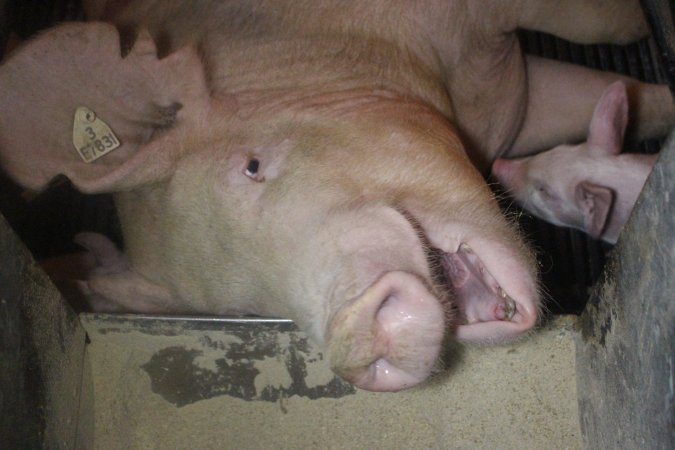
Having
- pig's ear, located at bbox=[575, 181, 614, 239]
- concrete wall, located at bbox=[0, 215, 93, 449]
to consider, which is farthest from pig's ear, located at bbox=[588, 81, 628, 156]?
concrete wall, located at bbox=[0, 215, 93, 449]

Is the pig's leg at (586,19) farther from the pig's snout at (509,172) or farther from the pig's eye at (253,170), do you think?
the pig's eye at (253,170)

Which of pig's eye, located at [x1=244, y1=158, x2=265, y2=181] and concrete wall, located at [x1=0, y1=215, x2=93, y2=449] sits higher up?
Result: pig's eye, located at [x1=244, y1=158, x2=265, y2=181]

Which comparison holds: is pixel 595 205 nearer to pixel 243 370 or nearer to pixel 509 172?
pixel 509 172

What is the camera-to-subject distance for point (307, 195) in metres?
1.98

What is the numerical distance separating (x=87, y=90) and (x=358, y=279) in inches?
43.2

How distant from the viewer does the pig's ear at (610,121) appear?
3.10 m

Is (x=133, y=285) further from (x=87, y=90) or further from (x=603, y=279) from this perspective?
(x=603, y=279)

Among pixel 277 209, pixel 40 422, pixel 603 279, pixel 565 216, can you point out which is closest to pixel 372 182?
pixel 277 209

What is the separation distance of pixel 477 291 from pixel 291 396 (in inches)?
37.7

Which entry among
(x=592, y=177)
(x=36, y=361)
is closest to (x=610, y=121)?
(x=592, y=177)

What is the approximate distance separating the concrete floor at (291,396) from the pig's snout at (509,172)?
119 centimetres

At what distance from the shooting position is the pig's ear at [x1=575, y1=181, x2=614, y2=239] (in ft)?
10.7

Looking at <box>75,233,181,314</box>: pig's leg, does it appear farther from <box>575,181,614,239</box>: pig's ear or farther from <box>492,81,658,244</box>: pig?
<box>575,181,614,239</box>: pig's ear

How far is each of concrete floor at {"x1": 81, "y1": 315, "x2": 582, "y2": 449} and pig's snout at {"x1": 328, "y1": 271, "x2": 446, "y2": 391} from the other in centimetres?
80
